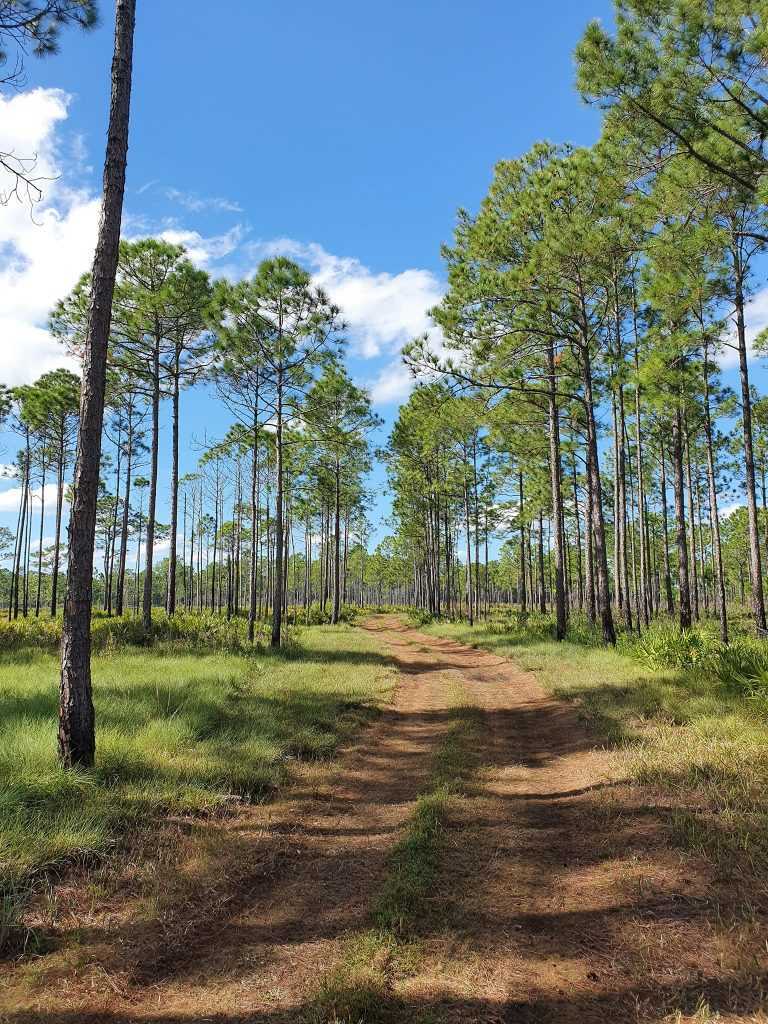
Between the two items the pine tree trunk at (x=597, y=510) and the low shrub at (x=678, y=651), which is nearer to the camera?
the low shrub at (x=678, y=651)

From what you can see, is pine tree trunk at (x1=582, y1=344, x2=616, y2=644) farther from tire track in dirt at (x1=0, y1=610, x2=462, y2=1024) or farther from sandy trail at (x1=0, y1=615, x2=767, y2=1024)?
tire track in dirt at (x1=0, y1=610, x2=462, y2=1024)

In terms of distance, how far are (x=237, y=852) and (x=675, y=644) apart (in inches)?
429

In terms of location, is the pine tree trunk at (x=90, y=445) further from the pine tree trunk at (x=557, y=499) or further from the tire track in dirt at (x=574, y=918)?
the pine tree trunk at (x=557, y=499)

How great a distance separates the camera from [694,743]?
6.47 meters

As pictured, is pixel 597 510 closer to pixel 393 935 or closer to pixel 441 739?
pixel 441 739

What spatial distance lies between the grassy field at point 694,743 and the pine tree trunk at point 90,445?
5.98 metres

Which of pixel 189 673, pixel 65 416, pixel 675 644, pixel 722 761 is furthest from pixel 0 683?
pixel 65 416

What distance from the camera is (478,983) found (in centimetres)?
304

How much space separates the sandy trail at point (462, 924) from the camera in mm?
2883

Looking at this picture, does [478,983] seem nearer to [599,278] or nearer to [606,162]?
[606,162]

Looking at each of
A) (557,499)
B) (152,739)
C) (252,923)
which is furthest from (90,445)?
(557,499)

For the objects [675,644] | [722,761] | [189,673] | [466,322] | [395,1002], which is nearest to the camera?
[395,1002]

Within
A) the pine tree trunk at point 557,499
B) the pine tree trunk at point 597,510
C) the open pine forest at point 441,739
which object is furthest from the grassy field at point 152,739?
the pine tree trunk at point 557,499

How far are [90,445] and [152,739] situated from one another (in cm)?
369
